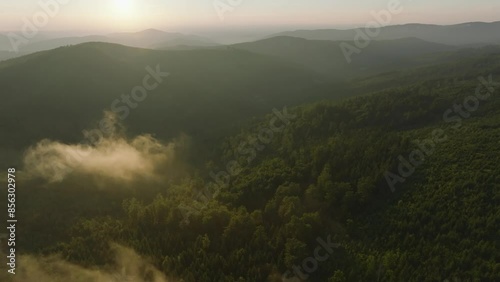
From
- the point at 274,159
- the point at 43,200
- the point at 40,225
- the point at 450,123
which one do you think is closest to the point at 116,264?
the point at 40,225

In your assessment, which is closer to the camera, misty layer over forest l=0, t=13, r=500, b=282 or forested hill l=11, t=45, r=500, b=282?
forested hill l=11, t=45, r=500, b=282

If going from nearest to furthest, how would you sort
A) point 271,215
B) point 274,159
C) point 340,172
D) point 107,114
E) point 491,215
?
point 491,215
point 271,215
point 340,172
point 274,159
point 107,114

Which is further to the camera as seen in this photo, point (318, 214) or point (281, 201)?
point (281, 201)

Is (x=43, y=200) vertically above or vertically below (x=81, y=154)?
below

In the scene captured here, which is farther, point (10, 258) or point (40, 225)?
point (40, 225)

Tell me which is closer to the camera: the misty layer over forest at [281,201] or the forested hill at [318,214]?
the forested hill at [318,214]

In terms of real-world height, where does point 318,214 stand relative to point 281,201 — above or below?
below

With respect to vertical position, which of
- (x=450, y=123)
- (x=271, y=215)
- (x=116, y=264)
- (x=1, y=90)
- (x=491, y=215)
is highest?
(x=1, y=90)

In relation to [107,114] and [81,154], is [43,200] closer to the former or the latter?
[81,154]
